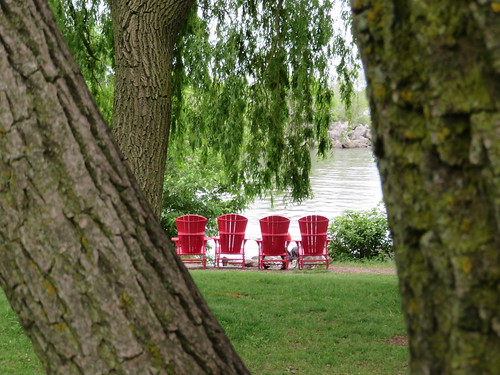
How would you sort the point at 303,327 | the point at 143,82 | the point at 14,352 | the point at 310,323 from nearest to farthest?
the point at 143,82, the point at 14,352, the point at 303,327, the point at 310,323

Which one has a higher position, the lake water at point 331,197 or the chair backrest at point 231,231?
the lake water at point 331,197

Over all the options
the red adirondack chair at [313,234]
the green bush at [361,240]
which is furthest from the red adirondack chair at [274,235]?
the green bush at [361,240]

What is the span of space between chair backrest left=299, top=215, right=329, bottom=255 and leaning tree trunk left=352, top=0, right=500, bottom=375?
1133 cm

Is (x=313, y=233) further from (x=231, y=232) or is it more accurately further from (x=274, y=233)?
(x=231, y=232)

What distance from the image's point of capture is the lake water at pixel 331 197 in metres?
22.0

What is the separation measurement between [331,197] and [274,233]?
48.8 ft

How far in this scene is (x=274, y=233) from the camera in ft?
40.1

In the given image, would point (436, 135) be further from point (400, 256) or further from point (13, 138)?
point (13, 138)

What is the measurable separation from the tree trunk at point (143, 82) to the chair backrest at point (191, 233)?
6.99m

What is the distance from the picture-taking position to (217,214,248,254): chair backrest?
40.3ft

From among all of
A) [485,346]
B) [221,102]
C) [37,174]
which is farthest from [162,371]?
[221,102]

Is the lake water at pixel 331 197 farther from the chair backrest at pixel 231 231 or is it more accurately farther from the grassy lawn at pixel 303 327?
the grassy lawn at pixel 303 327

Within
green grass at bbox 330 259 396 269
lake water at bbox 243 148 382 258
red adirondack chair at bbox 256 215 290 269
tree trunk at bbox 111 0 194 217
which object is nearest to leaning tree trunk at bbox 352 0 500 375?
tree trunk at bbox 111 0 194 217

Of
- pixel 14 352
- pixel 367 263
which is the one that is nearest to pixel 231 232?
pixel 367 263
